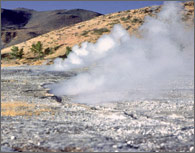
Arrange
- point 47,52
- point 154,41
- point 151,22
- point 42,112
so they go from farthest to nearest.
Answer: point 47,52 → point 151,22 → point 154,41 → point 42,112

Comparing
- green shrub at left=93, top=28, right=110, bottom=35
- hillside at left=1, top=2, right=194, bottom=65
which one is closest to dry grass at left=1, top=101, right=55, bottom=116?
hillside at left=1, top=2, right=194, bottom=65

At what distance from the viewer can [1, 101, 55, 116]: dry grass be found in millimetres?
14528

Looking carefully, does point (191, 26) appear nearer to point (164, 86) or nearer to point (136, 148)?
point (164, 86)

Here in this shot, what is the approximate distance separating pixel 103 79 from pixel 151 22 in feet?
46.2

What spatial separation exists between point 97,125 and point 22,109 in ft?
14.9

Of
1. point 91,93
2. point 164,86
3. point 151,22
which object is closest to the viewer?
point 91,93

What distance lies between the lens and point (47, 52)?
67.2 metres

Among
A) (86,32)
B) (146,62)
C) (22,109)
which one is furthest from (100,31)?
(22,109)

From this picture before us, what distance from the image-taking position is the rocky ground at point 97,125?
10.0 meters

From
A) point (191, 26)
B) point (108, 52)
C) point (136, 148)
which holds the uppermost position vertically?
point (191, 26)

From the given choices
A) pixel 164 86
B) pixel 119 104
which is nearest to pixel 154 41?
pixel 164 86

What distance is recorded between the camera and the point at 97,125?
12.6 m

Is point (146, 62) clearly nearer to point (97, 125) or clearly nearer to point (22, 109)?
point (22, 109)

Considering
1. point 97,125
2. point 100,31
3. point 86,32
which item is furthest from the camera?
point 86,32
